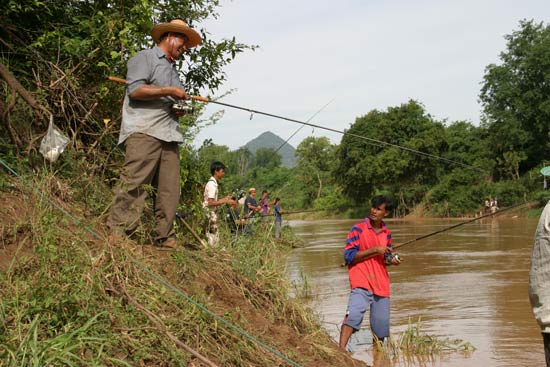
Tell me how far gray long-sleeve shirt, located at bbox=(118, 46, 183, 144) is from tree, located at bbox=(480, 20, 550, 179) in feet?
134

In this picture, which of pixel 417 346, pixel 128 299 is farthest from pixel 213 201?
pixel 128 299

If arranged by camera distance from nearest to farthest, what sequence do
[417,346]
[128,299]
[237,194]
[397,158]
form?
[128,299]
[417,346]
[237,194]
[397,158]

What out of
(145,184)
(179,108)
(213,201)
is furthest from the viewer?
(213,201)

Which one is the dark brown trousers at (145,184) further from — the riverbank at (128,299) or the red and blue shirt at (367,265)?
the red and blue shirt at (367,265)

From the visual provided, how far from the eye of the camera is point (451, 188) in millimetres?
45906

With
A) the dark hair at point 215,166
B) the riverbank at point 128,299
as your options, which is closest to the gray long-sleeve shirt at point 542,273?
the riverbank at point 128,299

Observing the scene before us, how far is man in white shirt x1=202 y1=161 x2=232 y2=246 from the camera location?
6492 millimetres

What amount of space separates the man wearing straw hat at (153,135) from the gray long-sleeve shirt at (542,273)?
107 inches

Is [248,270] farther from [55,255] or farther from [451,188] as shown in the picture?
[451,188]

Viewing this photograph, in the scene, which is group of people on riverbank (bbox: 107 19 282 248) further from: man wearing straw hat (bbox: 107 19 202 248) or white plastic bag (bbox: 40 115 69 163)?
white plastic bag (bbox: 40 115 69 163)

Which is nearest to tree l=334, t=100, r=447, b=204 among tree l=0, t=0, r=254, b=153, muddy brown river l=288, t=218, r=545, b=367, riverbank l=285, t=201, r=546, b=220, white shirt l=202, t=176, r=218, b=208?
riverbank l=285, t=201, r=546, b=220

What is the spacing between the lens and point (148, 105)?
536cm

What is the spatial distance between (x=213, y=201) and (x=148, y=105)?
234 centimetres

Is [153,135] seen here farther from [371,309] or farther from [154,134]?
[371,309]
